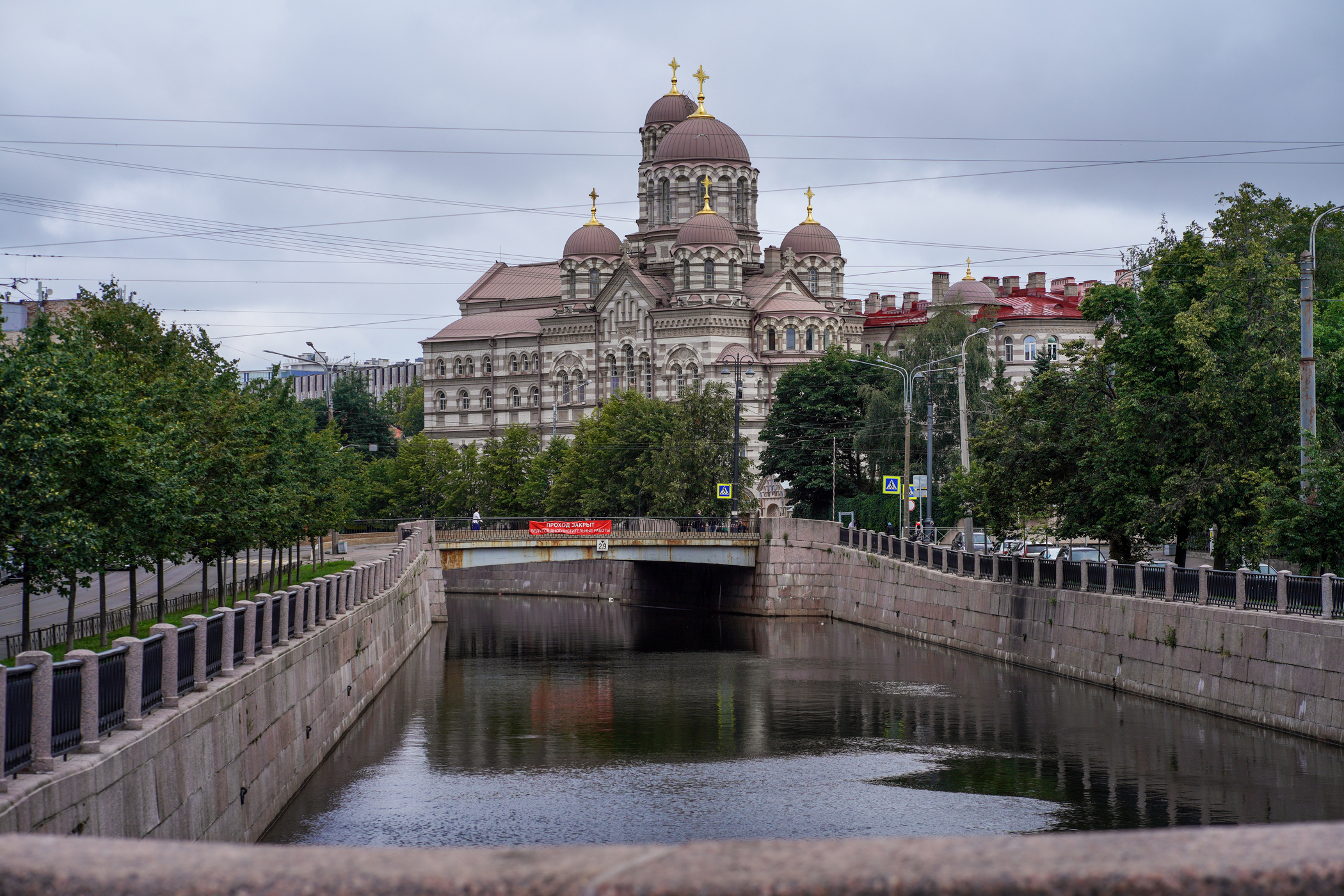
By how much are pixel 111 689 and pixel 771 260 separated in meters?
95.5

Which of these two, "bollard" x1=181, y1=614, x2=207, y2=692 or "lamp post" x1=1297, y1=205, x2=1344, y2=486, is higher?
"lamp post" x1=1297, y1=205, x2=1344, y2=486

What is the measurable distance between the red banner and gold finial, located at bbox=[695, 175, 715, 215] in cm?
4426

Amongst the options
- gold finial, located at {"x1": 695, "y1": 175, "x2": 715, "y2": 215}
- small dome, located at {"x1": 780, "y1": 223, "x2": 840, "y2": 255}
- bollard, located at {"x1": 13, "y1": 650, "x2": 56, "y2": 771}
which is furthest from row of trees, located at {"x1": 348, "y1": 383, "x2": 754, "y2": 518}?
bollard, located at {"x1": 13, "y1": 650, "x2": 56, "y2": 771}

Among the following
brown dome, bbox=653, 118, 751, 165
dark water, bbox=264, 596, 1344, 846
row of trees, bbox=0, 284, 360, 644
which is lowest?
dark water, bbox=264, 596, 1344, 846

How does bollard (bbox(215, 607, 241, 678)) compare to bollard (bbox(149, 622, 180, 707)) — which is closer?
bollard (bbox(149, 622, 180, 707))

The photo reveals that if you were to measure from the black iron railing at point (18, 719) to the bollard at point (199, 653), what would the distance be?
5.28 metres

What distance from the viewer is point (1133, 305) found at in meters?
37.3

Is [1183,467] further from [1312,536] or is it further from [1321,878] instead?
[1321,878]

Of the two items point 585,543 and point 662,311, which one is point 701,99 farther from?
point 585,543

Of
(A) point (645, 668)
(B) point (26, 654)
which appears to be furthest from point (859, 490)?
(B) point (26, 654)

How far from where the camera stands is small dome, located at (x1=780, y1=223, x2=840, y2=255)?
106 metres

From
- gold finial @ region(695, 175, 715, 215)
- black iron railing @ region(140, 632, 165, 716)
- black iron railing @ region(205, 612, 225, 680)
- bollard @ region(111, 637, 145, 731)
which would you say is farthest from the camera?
gold finial @ region(695, 175, 715, 215)

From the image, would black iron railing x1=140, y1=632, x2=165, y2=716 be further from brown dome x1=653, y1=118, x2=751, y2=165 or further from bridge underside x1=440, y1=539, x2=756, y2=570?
brown dome x1=653, y1=118, x2=751, y2=165

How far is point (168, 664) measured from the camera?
14891mm
